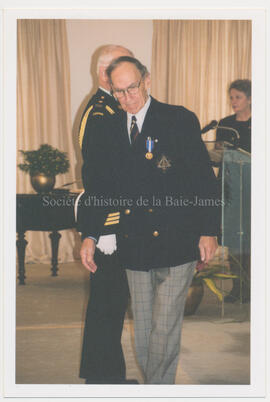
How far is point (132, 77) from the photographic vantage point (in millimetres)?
2553

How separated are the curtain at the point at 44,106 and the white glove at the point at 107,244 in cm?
379

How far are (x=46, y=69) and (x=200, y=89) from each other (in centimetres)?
184

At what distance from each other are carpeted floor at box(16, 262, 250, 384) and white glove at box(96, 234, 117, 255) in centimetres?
83

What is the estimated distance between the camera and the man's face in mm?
2557

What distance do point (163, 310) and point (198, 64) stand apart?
14.7 feet

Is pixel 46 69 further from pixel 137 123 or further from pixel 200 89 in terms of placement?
pixel 137 123

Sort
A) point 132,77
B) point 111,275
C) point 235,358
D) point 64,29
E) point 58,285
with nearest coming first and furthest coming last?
point 132,77, point 111,275, point 235,358, point 58,285, point 64,29

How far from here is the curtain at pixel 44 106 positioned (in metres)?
6.22

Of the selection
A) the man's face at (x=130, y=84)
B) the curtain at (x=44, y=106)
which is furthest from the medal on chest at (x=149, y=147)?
the curtain at (x=44, y=106)

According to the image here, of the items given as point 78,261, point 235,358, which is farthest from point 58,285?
point 235,358

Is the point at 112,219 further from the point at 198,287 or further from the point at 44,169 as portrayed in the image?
the point at 44,169

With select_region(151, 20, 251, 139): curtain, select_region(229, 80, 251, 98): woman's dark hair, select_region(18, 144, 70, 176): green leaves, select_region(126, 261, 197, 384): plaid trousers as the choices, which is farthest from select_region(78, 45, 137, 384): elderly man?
select_region(151, 20, 251, 139): curtain

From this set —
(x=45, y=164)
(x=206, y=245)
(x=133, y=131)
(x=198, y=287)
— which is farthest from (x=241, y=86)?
(x=206, y=245)
